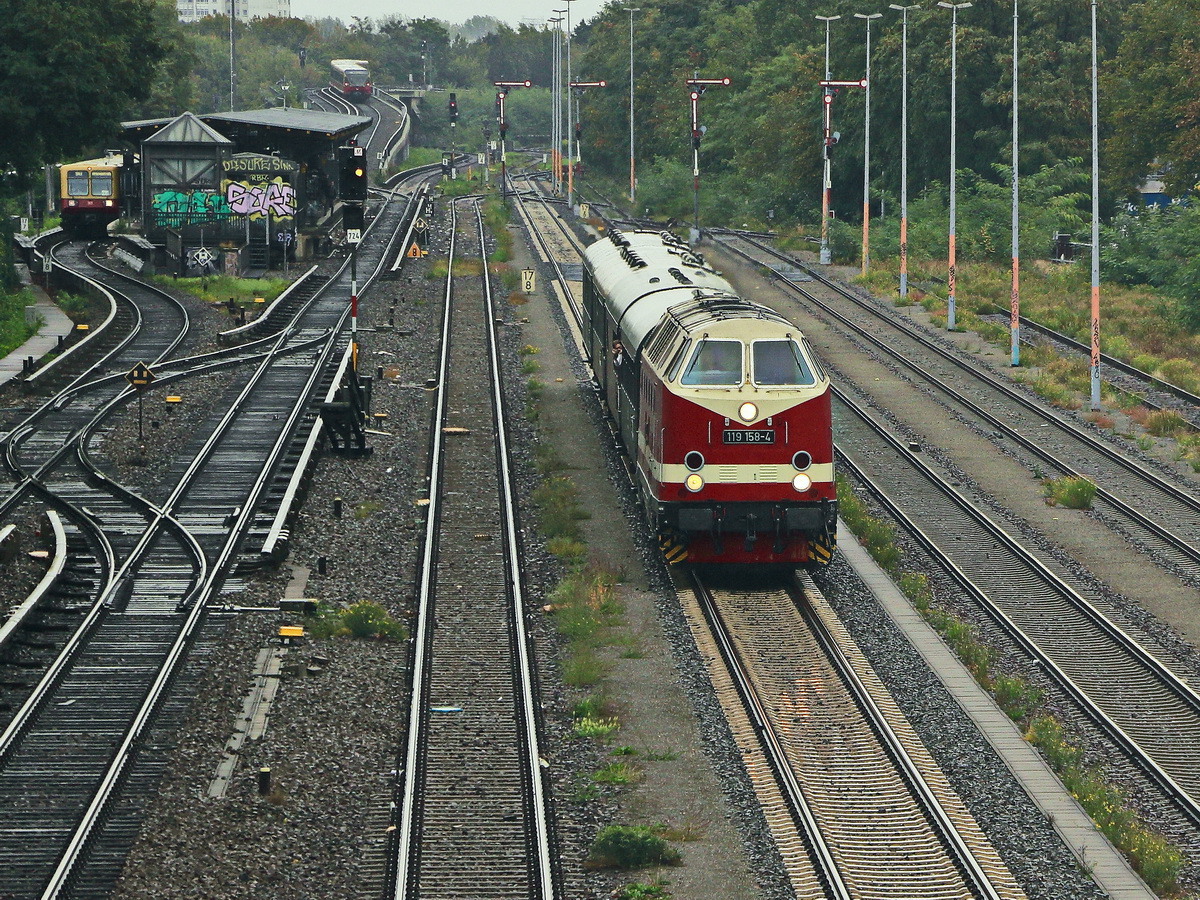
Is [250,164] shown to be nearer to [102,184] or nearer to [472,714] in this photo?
[102,184]

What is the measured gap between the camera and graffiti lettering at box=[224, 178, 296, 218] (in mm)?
59125

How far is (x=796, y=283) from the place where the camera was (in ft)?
186

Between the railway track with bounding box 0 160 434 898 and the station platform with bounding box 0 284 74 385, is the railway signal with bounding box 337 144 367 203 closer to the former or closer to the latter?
the railway track with bounding box 0 160 434 898

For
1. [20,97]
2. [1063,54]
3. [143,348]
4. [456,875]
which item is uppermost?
[1063,54]

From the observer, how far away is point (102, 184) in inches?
2655

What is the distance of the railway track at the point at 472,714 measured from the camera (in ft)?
44.4

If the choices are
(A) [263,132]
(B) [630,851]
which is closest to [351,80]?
(A) [263,132]

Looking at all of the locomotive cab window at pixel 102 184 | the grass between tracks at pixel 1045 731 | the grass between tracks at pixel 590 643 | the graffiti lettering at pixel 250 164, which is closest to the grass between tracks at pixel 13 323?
the graffiti lettering at pixel 250 164

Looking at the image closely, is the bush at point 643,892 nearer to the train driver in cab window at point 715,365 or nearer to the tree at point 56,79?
the train driver in cab window at point 715,365

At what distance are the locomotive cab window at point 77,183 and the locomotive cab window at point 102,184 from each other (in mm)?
332

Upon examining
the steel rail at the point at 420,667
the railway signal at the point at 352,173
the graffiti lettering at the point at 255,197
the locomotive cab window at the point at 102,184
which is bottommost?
the steel rail at the point at 420,667

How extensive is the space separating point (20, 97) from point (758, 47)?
73.1 m

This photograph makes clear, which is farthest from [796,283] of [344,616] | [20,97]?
[344,616]

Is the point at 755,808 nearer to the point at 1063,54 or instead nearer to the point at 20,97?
the point at 20,97
